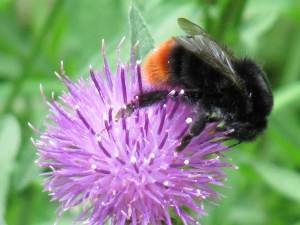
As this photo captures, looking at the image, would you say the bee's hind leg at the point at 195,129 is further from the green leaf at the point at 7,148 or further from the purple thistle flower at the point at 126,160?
the green leaf at the point at 7,148

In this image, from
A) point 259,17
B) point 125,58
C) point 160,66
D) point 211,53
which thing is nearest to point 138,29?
point 160,66

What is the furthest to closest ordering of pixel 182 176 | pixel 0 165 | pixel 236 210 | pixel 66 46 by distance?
1. pixel 66 46
2. pixel 236 210
3. pixel 0 165
4. pixel 182 176

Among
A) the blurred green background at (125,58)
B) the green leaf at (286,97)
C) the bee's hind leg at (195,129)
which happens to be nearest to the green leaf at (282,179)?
the blurred green background at (125,58)

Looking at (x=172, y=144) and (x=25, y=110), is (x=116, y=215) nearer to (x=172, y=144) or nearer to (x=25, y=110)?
(x=172, y=144)

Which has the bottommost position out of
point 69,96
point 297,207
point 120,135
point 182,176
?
point 297,207

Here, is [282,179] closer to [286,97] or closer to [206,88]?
[286,97]

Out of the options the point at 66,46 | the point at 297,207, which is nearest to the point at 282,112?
the point at 297,207
